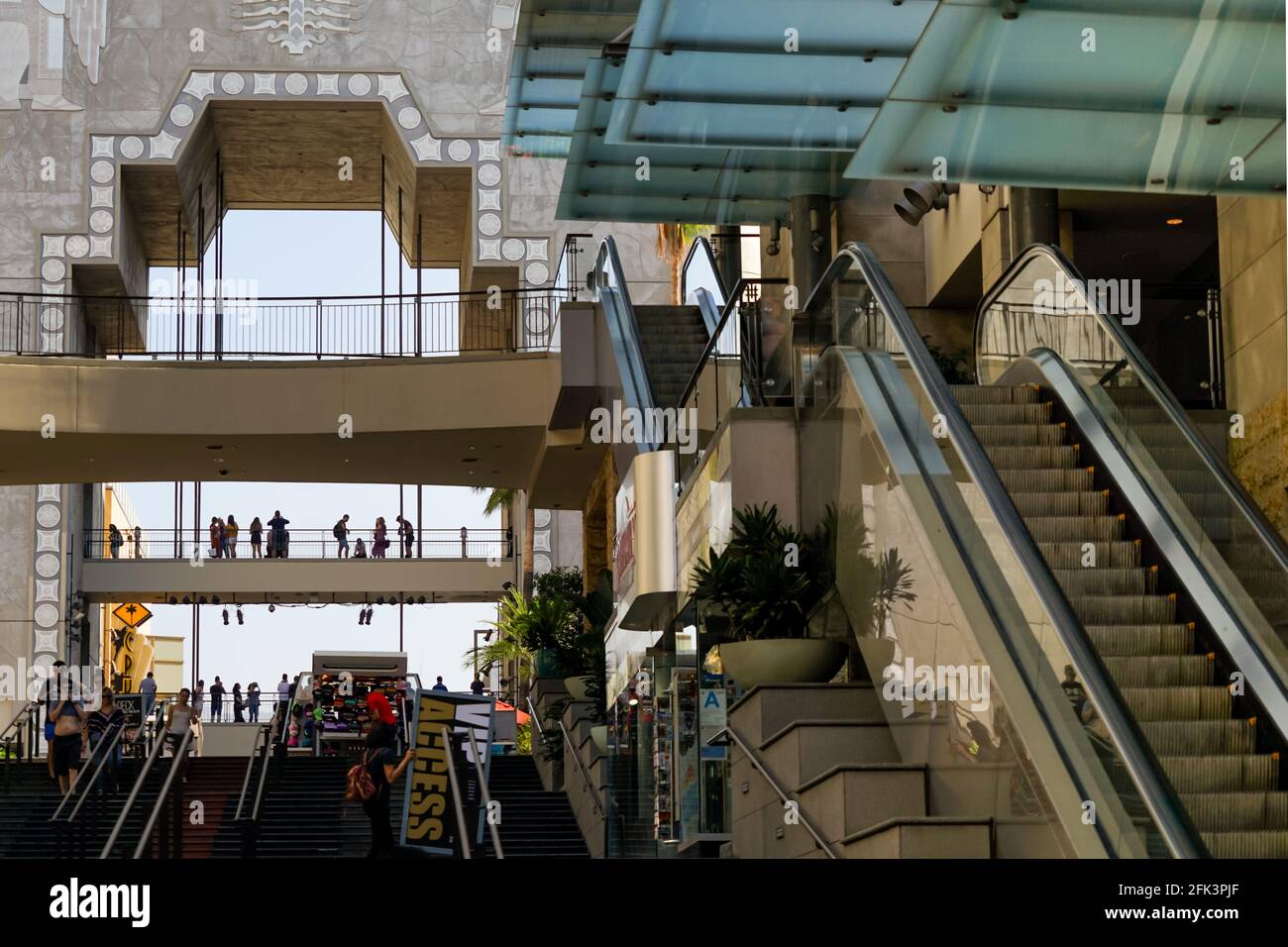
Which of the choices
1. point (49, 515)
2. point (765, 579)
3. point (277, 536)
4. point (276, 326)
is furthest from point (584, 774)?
point (277, 536)

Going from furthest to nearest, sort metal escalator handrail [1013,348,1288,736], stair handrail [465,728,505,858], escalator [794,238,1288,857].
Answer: stair handrail [465,728,505,858], metal escalator handrail [1013,348,1288,736], escalator [794,238,1288,857]

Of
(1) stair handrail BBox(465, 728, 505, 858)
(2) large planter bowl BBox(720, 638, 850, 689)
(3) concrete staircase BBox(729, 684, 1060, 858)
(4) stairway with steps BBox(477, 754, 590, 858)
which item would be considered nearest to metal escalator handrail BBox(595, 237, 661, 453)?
(1) stair handrail BBox(465, 728, 505, 858)

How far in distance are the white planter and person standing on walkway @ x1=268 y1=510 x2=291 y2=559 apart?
58.4 ft

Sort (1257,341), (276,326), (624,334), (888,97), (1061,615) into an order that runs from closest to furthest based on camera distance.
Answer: (1061,615)
(888,97)
(1257,341)
(624,334)
(276,326)

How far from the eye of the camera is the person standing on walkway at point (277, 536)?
1387 inches

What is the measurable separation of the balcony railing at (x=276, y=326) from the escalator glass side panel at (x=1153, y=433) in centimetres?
866

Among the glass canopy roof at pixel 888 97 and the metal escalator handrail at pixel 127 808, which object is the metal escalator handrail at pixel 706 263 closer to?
the glass canopy roof at pixel 888 97

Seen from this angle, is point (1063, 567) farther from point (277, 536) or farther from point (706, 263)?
point (277, 536)

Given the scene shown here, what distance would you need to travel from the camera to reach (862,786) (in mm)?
7684

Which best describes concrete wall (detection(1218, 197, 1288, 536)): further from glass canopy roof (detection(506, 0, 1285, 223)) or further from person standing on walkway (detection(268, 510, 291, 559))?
person standing on walkway (detection(268, 510, 291, 559))

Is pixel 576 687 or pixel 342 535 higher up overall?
pixel 342 535

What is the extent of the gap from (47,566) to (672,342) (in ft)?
54.1

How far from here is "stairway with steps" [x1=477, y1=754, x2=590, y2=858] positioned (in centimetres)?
1472

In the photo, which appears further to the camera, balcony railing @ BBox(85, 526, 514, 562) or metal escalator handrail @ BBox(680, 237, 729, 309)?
balcony railing @ BBox(85, 526, 514, 562)
